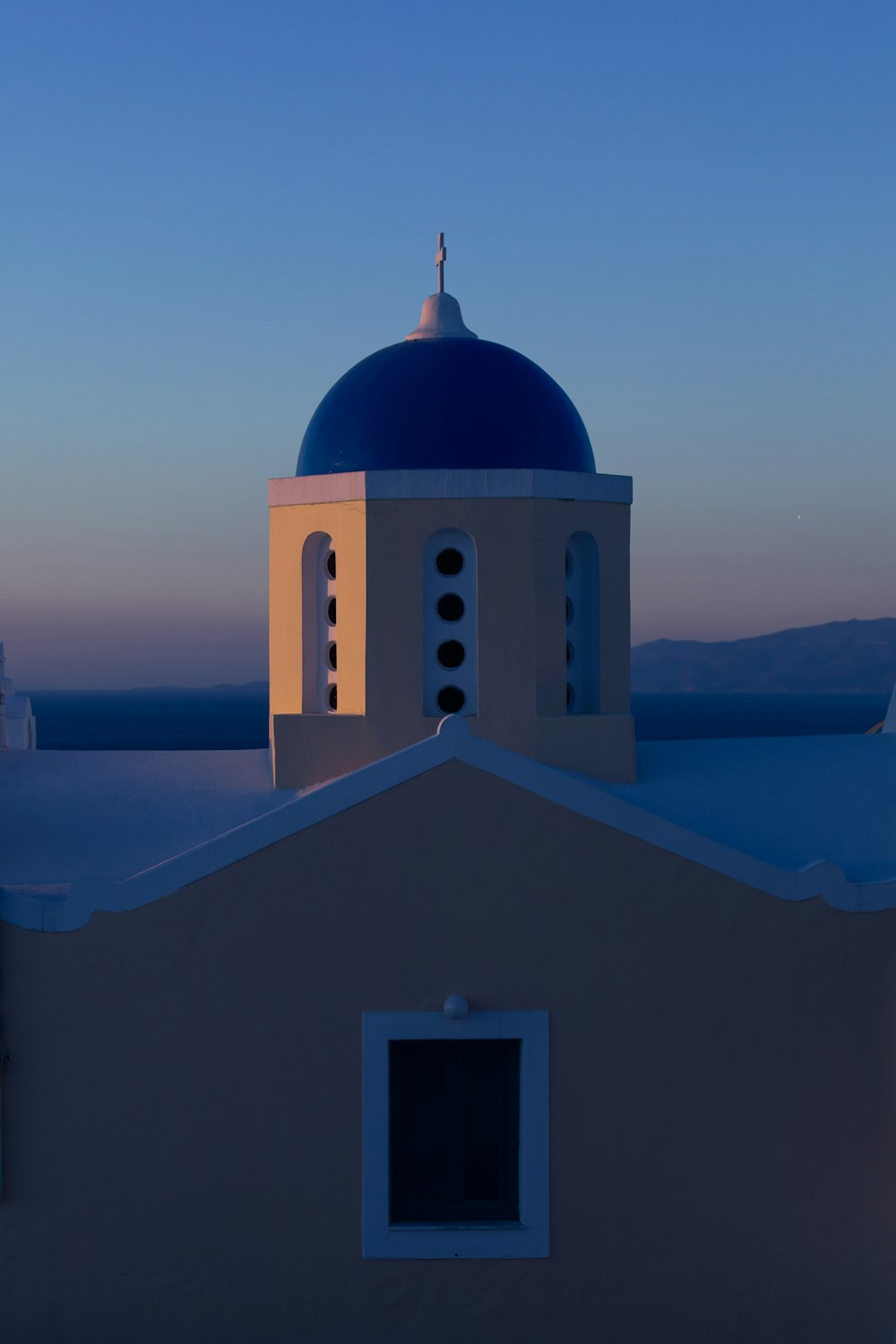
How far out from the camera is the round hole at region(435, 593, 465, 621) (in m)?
13.0

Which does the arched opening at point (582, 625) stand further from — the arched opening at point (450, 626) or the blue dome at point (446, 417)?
the arched opening at point (450, 626)

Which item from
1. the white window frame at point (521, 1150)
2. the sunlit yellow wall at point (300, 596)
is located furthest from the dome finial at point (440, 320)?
the white window frame at point (521, 1150)

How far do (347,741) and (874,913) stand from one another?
461 centimetres

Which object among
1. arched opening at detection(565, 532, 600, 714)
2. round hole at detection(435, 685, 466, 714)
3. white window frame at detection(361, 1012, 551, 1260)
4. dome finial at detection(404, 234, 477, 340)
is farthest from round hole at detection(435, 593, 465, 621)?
white window frame at detection(361, 1012, 551, 1260)

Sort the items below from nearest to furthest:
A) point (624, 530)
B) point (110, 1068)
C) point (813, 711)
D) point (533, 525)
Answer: point (110, 1068) → point (533, 525) → point (624, 530) → point (813, 711)

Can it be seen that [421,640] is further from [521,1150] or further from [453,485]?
[521,1150]

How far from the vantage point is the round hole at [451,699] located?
12961mm

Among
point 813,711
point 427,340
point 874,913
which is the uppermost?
point 813,711

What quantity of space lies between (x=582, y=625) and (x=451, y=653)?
1.39m

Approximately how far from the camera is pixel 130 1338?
10102 mm

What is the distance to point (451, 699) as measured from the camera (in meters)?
13.0

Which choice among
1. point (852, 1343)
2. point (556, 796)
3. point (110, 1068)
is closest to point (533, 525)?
point (556, 796)

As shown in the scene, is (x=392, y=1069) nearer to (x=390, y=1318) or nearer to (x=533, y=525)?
(x=390, y=1318)

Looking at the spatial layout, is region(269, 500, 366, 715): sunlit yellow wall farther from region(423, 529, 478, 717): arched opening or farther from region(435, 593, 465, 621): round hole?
region(435, 593, 465, 621): round hole
